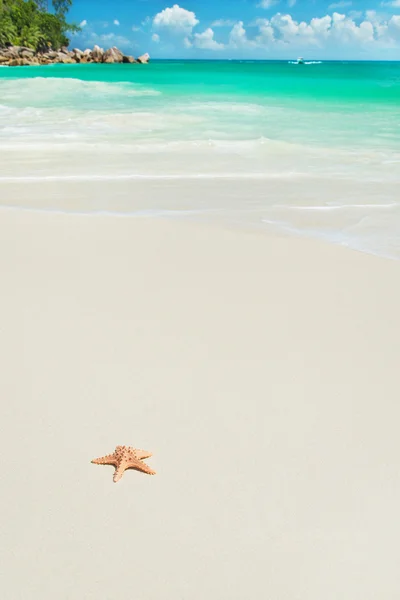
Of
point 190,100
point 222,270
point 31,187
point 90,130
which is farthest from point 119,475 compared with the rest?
point 190,100

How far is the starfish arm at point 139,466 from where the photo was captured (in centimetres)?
243

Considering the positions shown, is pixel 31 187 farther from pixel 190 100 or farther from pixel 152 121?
pixel 190 100

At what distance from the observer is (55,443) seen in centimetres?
262

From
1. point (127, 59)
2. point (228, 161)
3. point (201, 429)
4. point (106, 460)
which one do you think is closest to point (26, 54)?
point (127, 59)

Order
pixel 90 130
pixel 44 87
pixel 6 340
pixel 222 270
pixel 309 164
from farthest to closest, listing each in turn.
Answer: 1. pixel 44 87
2. pixel 90 130
3. pixel 309 164
4. pixel 222 270
5. pixel 6 340

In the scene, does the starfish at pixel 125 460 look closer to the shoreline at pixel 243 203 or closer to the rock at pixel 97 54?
the shoreline at pixel 243 203

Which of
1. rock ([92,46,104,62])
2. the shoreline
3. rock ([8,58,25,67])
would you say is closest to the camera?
the shoreline

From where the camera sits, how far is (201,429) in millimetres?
2732

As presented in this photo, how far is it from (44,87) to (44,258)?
2681 centimetres

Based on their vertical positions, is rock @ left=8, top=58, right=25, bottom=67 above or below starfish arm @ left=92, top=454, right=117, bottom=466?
above

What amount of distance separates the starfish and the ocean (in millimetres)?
3464

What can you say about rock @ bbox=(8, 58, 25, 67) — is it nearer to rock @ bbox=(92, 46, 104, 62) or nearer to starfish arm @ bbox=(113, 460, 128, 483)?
rock @ bbox=(92, 46, 104, 62)

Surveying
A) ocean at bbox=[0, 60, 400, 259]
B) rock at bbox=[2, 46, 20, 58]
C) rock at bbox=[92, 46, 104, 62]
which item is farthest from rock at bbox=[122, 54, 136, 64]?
ocean at bbox=[0, 60, 400, 259]

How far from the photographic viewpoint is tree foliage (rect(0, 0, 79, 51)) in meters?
75.3
